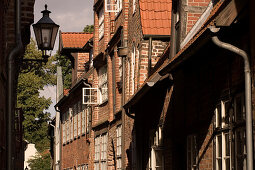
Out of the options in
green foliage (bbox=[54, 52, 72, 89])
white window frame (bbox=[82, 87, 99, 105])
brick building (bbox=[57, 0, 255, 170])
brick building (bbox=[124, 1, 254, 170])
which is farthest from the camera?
green foliage (bbox=[54, 52, 72, 89])

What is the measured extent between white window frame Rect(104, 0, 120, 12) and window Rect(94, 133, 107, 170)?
16.1 feet

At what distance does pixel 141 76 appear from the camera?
19.2 m

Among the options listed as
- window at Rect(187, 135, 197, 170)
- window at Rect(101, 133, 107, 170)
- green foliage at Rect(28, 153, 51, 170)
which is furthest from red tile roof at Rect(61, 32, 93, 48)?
green foliage at Rect(28, 153, 51, 170)

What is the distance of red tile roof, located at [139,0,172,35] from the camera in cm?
1894

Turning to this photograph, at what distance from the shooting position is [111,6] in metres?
25.3

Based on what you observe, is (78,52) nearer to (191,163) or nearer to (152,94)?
(152,94)

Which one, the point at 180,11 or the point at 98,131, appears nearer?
the point at 180,11

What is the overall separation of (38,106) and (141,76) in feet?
109

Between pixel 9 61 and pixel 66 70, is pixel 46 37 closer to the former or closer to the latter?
pixel 9 61

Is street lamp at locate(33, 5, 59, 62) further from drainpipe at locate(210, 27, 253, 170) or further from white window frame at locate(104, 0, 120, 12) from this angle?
white window frame at locate(104, 0, 120, 12)

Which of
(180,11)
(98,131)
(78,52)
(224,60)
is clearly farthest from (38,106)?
(224,60)

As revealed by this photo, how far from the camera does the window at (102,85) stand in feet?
89.6

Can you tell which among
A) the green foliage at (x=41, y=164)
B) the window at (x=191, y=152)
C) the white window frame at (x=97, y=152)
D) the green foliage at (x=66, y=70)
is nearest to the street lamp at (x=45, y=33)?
the window at (x=191, y=152)

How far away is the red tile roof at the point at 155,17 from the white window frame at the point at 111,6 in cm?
527
